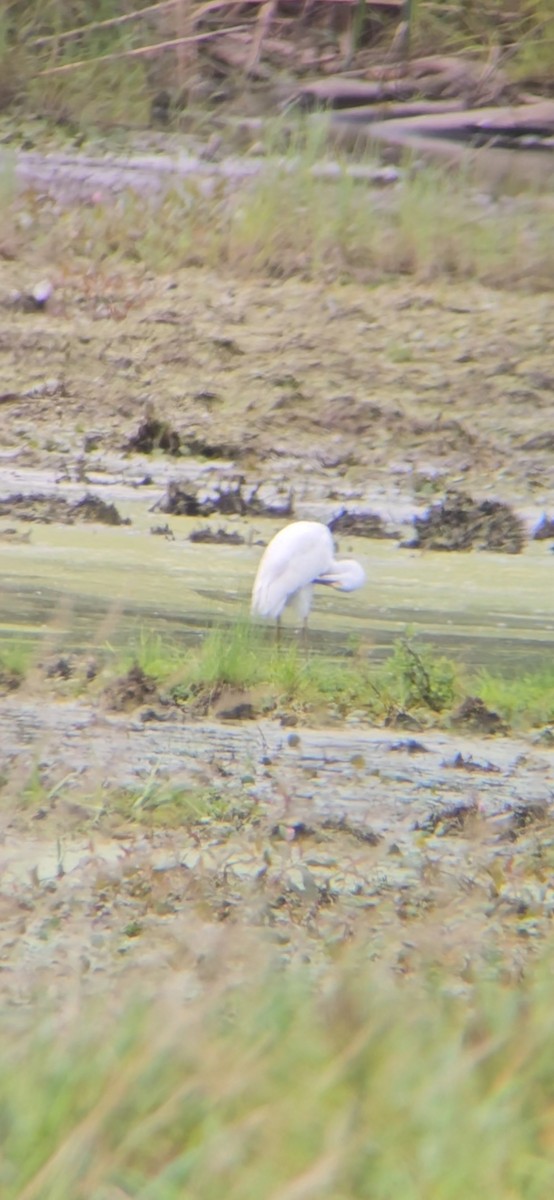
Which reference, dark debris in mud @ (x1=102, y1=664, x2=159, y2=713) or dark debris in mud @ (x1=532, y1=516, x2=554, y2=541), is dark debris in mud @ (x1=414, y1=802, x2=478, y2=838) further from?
dark debris in mud @ (x1=532, y1=516, x2=554, y2=541)

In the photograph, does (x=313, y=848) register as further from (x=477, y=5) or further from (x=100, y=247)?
(x=477, y=5)

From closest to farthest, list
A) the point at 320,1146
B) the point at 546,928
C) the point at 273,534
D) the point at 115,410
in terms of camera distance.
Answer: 1. the point at 320,1146
2. the point at 546,928
3. the point at 273,534
4. the point at 115,410

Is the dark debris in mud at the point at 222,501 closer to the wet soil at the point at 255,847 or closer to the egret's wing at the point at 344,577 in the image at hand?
the egret's wing at the point at 344,577

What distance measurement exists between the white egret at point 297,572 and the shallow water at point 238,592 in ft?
0.44

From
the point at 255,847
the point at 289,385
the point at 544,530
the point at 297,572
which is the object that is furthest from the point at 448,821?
the point at 289,385

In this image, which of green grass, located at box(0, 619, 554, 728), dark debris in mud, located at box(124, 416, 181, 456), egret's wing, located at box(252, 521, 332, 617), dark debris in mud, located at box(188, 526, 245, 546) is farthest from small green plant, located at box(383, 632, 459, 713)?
dark debris in mud, located at box(124, 416, 181, 456)

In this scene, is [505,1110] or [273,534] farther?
[273,534]

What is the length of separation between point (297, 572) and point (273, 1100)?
2.80m

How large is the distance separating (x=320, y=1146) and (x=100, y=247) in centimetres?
626

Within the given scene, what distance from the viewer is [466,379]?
7.04 metres

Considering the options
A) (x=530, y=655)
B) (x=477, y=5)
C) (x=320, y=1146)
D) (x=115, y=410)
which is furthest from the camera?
(x=477, y=5)

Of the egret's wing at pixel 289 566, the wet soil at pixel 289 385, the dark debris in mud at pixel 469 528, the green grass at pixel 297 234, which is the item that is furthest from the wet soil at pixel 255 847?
the green grass at pixel 297 234

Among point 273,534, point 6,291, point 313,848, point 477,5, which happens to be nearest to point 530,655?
point 273,534

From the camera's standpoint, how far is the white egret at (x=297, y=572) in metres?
4.62
